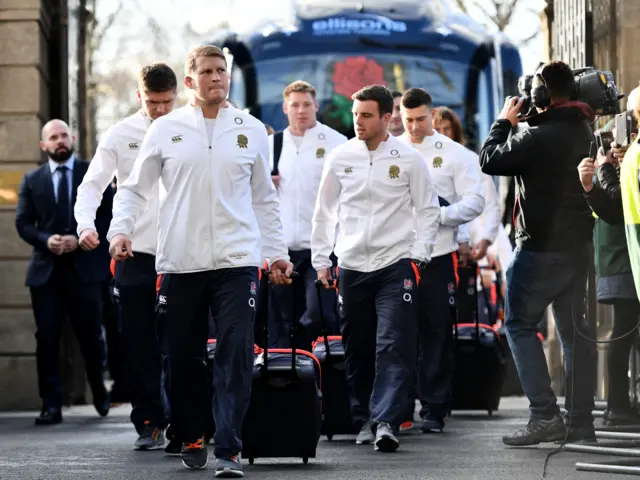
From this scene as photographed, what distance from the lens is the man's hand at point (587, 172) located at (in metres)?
8.93

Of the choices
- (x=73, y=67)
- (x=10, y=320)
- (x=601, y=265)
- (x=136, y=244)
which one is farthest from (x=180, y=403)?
(x=73, y=67)

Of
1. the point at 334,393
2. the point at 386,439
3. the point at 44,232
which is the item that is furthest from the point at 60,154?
the point at 386,439

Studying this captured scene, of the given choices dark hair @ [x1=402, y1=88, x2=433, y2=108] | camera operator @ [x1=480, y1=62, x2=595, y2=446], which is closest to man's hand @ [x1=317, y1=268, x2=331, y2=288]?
camera operator @ [x1=480, y1=62, x2=595, y2=446]

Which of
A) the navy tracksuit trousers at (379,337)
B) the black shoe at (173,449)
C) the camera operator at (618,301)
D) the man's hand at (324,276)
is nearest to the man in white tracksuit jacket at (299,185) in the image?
the man's hand at (324,276)

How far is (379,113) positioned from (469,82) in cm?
879

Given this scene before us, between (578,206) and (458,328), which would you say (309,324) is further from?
(578,206)

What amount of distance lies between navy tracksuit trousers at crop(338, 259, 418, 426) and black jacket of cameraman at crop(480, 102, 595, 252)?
0.79 m

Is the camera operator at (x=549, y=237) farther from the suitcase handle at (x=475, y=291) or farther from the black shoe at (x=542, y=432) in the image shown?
the suitcase handle at (x=475, y=291)

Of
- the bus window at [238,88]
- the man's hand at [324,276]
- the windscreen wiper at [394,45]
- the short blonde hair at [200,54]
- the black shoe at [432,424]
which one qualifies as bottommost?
the black shoe at [432,424]

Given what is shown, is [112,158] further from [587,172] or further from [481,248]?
[481,248]

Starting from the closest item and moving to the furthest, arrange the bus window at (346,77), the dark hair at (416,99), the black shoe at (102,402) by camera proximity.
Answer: the dark hair at (416,99), the black shoe at (102,402), the bus window at (346,77)

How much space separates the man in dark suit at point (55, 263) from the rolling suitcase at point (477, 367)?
2722mm

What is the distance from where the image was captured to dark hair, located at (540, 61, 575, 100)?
9.78 m

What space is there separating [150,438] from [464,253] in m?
3.70
